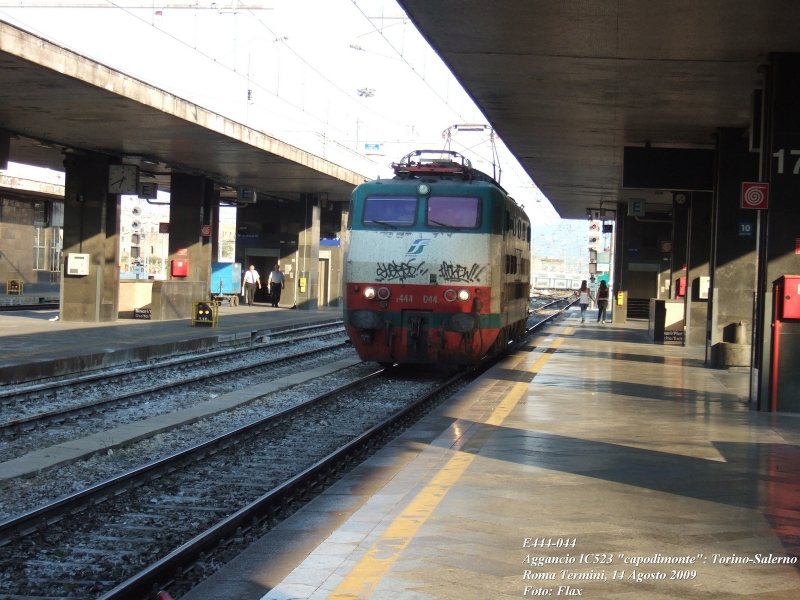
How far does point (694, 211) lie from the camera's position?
22.2m

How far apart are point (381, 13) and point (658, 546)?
1451 centimetres

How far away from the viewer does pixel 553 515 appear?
6152 millimetres

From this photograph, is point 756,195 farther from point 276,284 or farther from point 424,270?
point 276,284

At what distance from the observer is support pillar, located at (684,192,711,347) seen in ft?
71.7

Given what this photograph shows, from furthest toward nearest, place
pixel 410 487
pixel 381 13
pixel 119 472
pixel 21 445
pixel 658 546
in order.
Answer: pixel 381 13 < pixel 21 445 < pixel 119 472 < pixel 410 487 < pixel 658 546

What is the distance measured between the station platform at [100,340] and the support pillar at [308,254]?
21.8 feet

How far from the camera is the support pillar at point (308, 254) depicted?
38.2 metres

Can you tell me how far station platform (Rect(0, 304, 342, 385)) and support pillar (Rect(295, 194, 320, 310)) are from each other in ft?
21.8

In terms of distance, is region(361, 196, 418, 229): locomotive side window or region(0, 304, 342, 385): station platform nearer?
region(361, 196, 418, 229): locomotive side window

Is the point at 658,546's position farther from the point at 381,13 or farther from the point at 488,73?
the point at 381,13

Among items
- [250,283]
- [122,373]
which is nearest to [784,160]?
[122,373]

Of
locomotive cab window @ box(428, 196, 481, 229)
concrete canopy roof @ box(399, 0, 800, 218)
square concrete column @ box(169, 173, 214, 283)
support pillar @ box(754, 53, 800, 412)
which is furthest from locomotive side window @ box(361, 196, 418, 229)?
square concrete column @ box(169, 173, 214, 283)

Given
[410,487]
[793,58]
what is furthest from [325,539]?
[793,58]

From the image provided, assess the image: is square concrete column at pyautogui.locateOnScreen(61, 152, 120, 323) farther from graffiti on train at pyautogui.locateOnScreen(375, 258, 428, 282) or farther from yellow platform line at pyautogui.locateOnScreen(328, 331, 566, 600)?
yellow platform line at pyautogui.locateOnScreen(328, 331, 566, 600)
